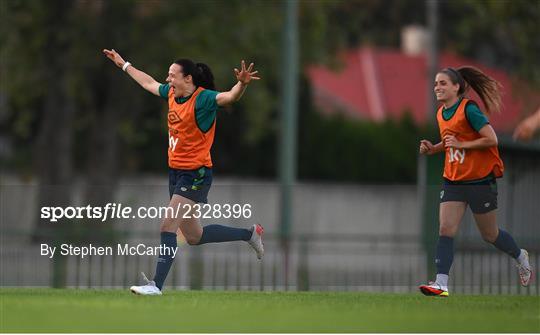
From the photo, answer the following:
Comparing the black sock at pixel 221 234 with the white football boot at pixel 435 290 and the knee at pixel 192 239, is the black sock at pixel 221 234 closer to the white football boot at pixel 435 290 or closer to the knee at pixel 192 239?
the knee at pixel 192 239

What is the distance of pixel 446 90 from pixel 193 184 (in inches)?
86.5

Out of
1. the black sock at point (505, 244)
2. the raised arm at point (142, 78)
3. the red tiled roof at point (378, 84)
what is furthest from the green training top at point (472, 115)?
the red tiled roof at point (378, 84)

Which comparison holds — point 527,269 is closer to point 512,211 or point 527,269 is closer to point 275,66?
point 512,211

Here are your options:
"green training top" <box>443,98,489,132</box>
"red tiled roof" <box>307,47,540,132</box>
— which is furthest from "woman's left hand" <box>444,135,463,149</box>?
"red tiled roof" <box>307,47,540,132</box>

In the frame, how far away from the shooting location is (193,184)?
1345 centimetres

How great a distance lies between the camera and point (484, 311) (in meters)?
13.1

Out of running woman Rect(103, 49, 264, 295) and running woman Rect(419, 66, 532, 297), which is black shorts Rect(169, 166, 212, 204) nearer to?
running woman Rect(103, 49, 264, 295)

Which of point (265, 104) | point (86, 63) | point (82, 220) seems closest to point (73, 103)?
point (86, 63)

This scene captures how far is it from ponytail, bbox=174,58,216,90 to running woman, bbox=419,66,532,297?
→ 1.87m

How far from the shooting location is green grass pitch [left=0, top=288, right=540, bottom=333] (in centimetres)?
1159

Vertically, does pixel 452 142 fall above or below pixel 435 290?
above

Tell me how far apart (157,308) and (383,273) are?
11.7 metres

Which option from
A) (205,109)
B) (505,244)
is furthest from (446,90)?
(205,109)

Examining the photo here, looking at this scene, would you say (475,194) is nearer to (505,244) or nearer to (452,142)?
(452,142)
